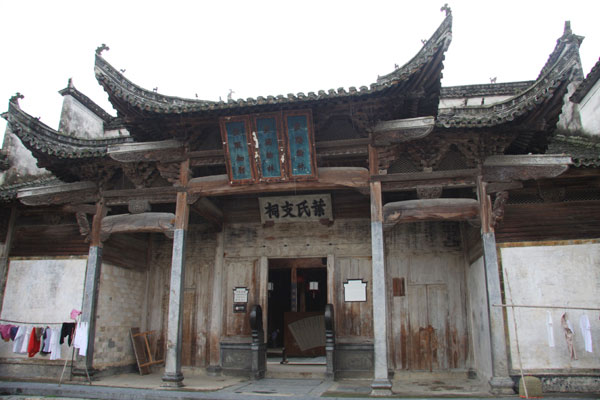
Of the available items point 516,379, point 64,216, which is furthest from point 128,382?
point 516,379

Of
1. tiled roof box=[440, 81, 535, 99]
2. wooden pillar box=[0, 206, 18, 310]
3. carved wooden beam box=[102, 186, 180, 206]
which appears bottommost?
wooden pillar box=[0, 206, 18, 310]

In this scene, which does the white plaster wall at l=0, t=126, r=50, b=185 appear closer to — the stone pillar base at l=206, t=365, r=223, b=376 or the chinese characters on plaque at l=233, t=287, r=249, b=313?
the chinese characters on plaque at l=233, t=287, r=249, b=313

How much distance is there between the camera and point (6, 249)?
10.1 metres

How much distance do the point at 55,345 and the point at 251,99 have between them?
5.86 metres

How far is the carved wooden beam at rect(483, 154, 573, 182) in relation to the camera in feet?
25.6

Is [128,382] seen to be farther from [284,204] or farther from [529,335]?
[529,335]

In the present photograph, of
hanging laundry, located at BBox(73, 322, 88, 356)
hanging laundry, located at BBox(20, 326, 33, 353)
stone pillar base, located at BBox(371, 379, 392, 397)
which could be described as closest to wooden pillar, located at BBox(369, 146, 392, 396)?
stone pillar base, located at BBox(371, 379, 392, 397)

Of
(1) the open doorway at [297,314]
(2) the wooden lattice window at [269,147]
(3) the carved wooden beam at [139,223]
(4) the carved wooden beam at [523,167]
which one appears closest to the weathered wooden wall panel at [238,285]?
(1) the open doorway at [297,314]

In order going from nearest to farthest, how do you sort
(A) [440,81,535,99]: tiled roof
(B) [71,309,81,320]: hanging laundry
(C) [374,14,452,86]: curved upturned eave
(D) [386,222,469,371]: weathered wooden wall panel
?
1. (C) [374,14,452,86]: curved upturned eave
2. (B) [71,309,81,320]: hanging laundry
3. (D) [386,222,469,371]: weathered wooden wall panel
4. (A) [440,81,535,99]: tiled roof

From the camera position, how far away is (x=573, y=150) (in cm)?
968

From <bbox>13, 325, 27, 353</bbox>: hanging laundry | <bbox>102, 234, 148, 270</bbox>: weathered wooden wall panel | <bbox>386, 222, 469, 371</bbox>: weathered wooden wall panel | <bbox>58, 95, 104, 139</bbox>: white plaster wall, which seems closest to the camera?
<bbox>13, 325, 27, 353</bbox>: hanging laundry

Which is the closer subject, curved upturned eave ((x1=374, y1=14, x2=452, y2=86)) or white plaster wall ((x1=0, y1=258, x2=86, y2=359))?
curved upturned eave ((x1=374, y1=14, x2=452, y2=86))

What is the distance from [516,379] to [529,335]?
719 millimetres

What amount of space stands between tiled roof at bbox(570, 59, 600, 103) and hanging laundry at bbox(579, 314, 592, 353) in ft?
19.3
